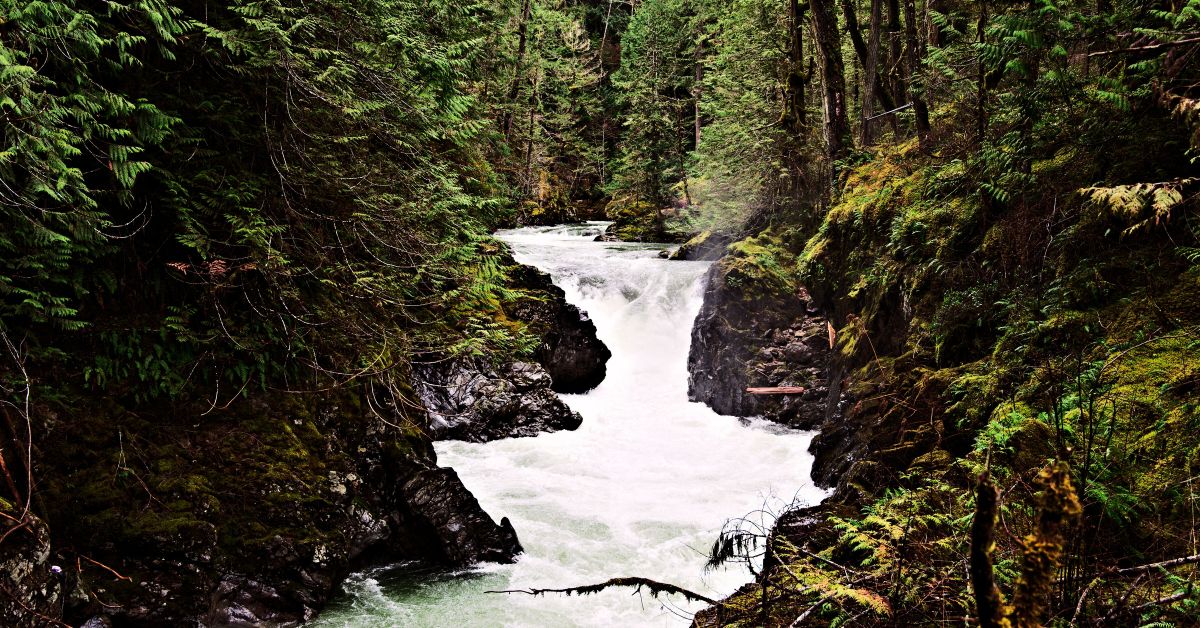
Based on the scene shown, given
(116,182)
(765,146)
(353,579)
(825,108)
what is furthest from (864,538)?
(765,146)

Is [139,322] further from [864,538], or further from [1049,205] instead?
→ [1049,205]

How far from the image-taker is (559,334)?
15125mm

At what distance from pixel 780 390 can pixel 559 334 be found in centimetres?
528

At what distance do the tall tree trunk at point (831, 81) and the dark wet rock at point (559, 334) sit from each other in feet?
22.2

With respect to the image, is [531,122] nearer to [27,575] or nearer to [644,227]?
[644,227]

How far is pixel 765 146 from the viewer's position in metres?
16.7

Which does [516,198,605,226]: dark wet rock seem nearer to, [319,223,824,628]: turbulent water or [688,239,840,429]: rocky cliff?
[319,223,824,628]: turbulent water

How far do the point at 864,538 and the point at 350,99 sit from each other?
6848mm

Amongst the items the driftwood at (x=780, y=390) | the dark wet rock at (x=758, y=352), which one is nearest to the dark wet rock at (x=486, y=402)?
the dark wet rock at (x=758, y=352)

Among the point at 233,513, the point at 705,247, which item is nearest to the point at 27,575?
the point at 233,513

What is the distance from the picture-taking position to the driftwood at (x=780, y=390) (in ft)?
41.3

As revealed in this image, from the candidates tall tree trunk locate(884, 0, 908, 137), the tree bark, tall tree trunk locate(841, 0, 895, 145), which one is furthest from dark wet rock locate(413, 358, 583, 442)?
the tree bark

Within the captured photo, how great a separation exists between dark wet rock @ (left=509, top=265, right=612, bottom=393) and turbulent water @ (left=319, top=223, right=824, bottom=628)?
496 mm

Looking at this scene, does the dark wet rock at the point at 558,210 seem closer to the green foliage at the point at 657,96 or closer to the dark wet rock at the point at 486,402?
the green foliage at the point at 657,96
